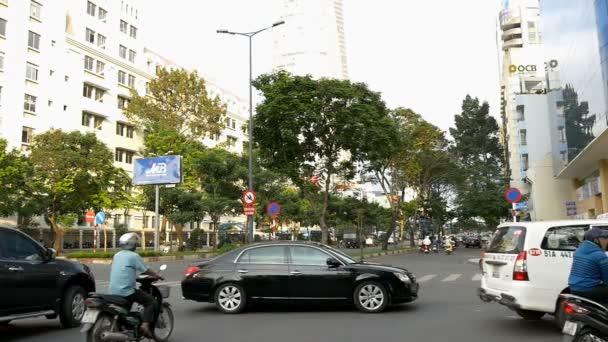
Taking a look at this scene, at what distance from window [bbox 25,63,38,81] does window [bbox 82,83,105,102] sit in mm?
5725

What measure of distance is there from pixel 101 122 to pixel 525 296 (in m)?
53.9

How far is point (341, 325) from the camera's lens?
29.5ft

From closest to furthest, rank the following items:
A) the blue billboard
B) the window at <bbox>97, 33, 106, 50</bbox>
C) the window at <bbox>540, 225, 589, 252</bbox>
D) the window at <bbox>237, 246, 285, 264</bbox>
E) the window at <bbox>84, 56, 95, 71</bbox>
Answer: the window at <bbox>540, 225, 589, 252</bbox>, the window at <bbox>237, 246, 285, 264</bbox>, the blue billboard, the window at <bbox>84, 56, 95, 71</bbox>, the window at <bbox>97, 33, 106, 50</bbox>

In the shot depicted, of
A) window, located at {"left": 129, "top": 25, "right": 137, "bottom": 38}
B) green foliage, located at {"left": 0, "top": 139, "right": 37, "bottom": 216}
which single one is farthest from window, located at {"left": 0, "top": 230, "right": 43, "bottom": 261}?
window, located at {"left": 129, "top": 25, "right": 137, "bottom": 38}

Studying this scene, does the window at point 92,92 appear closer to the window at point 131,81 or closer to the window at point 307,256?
the window at point 131,81

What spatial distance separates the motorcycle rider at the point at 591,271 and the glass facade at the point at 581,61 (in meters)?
19.3

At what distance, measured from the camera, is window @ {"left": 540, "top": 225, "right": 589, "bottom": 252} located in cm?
803

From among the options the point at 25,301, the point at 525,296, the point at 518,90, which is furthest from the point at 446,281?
the point at 518,90

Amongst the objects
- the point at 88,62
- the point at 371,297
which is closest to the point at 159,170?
the point at 88,62

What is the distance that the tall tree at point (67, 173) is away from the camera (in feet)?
120

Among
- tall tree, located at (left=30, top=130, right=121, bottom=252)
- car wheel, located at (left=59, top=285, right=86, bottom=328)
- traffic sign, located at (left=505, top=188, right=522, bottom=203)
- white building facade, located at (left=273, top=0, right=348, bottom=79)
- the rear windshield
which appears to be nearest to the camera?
the rear windshield

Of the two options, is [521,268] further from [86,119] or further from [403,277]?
[86,119]

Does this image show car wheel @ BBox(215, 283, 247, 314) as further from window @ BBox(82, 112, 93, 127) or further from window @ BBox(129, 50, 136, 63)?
window @ BBox(129, 50, 136, 63)

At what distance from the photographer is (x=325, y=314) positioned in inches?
401
